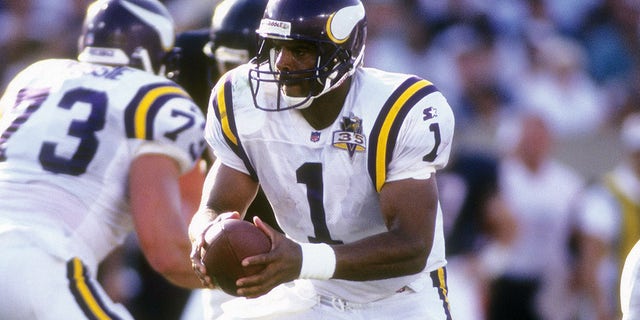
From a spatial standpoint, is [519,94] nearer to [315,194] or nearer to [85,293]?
[315,194]

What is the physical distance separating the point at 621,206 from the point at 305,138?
10.8 feet

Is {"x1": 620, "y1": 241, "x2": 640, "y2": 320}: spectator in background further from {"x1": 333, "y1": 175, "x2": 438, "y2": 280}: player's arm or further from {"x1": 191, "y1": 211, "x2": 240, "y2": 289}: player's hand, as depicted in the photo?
{"x1": 191, "y1": 211, "x2": 240, "y2": 289}: player's hand

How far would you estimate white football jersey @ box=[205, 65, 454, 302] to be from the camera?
3.80m

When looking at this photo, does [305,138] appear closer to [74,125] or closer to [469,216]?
[74,125]

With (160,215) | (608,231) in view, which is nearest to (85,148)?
(160,215)

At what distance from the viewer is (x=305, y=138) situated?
3916 mm

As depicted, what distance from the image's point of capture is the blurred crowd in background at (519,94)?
280 inches

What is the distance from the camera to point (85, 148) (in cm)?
425

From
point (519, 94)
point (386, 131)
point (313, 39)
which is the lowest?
point (519, 94)

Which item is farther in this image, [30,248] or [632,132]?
[632,132]

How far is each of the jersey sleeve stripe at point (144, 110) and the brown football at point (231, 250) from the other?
33.7 inches

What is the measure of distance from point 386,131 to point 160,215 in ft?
2.84

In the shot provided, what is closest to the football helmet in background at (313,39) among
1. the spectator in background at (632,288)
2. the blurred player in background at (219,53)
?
the spectator in background at (632,288)

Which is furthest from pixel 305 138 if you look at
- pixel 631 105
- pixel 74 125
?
pixel 631 105
